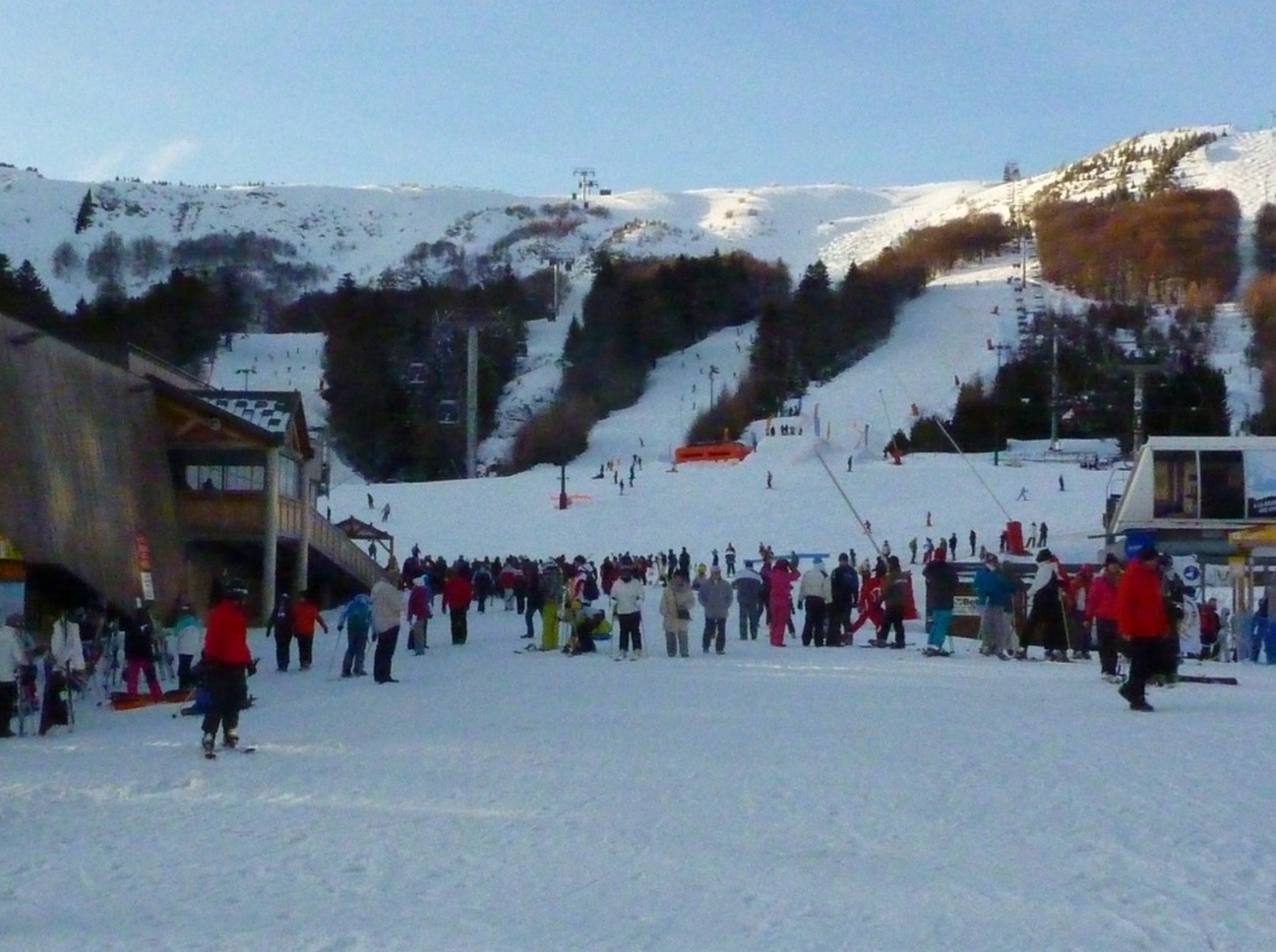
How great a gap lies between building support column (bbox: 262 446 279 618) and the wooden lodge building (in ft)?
0.08

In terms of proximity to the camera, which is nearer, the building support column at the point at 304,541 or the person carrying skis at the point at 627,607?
the person carrying skis at the point at 627,607

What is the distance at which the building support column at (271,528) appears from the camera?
2588 centimetres

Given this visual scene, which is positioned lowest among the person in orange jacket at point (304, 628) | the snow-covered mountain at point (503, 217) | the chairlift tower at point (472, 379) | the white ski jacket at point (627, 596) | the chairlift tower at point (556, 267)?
the person in orange jacket at point (304, 628)

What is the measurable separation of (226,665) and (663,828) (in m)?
4.29

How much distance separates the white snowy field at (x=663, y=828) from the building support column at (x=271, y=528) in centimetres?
1349

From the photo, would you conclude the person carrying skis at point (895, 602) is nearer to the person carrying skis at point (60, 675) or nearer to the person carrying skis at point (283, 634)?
the person carrying skis at point (283, 634)

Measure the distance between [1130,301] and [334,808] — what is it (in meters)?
88.2

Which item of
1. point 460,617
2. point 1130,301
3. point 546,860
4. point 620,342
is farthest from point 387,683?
point 1130,301

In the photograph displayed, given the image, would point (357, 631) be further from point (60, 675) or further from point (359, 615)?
point (60, 675)

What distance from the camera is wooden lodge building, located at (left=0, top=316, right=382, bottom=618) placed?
20.0 metres

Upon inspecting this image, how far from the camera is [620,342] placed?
90000 millimetres

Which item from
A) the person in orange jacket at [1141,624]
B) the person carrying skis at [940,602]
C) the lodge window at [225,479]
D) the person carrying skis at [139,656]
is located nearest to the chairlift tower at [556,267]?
the lodge window at [225,479]

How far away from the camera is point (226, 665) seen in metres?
10.1

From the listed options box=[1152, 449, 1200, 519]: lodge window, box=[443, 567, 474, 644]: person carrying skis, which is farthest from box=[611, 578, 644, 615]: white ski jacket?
box=[1152, 449, 1200, 519]: lodge window
